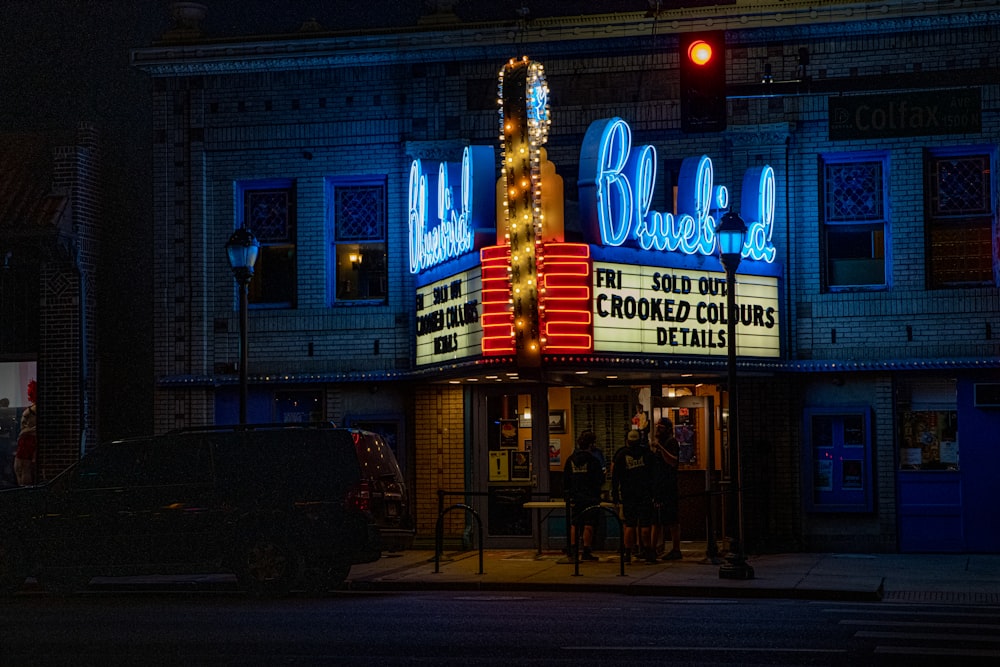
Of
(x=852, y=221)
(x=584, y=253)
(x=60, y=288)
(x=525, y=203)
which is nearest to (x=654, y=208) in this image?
(x=852, y=221)

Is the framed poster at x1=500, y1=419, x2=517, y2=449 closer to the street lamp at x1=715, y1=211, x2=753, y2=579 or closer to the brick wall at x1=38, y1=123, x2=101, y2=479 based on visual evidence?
the street lamp at x1=715, y1=211, x2=753, y2=579

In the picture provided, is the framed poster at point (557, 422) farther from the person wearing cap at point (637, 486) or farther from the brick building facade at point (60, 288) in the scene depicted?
the brick building facade at point (60, 288)

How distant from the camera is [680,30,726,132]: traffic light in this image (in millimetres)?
15062

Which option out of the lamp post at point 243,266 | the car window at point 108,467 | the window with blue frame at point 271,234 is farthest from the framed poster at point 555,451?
the car window at point 108,467

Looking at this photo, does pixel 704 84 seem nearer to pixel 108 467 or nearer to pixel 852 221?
pixel 852 221

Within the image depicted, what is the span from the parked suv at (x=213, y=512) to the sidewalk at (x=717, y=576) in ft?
4.74

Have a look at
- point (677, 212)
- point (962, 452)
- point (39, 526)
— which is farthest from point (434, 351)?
point (962, 452)

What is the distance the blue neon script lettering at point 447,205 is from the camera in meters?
19.0

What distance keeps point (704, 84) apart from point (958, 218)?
7.98 metres

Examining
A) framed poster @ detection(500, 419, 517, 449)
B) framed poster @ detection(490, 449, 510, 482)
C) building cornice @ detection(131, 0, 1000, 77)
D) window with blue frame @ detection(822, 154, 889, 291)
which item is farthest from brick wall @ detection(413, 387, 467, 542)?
window with blue frame @ detection(822, 154, 889, 291)

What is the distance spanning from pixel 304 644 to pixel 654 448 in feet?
31.4

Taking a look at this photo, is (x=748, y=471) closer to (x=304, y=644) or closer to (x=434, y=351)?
(x=434, y=351)

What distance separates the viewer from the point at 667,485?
2006 cm

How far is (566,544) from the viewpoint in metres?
20.9
